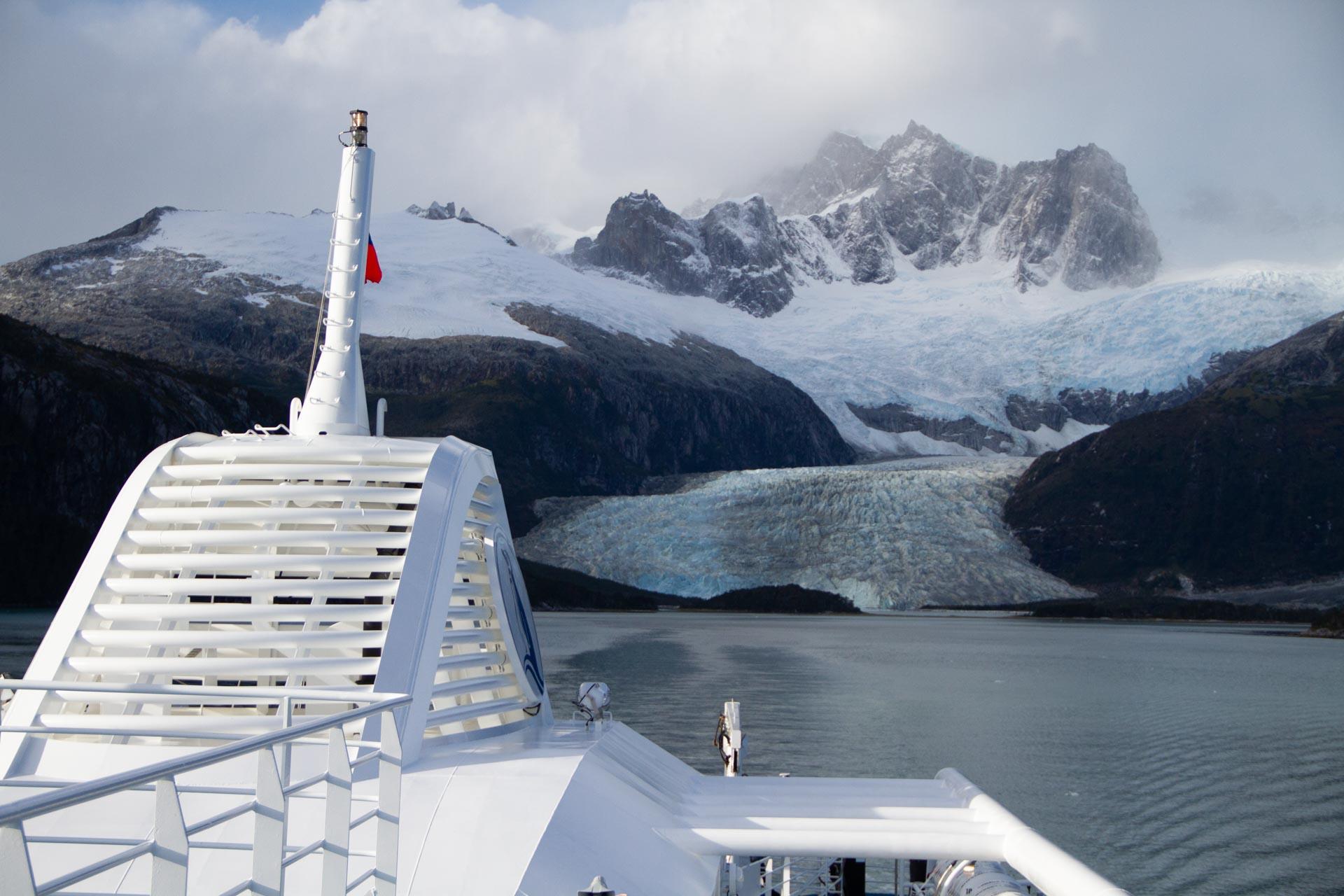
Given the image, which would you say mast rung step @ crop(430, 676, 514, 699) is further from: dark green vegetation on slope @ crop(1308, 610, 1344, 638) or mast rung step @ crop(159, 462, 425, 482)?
dark green vegetation on slope @ crop(1308, 610, 1344, 638)

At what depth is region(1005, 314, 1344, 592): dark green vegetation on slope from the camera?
74.9m

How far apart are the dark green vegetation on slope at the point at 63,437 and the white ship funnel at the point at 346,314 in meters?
51.4

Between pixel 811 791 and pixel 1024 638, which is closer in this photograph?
pixel 811 791

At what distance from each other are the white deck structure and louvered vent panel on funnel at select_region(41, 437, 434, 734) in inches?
0.6

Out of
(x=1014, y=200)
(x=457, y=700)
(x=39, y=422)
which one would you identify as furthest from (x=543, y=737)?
(x=1014, y=200)

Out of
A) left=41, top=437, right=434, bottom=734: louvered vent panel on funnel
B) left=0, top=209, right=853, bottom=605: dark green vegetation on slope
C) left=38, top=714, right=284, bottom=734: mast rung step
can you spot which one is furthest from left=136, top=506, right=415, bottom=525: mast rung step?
left=0, top=209, right=853, bottom=605: dark green vegetation on slope

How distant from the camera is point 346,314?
31.5 feet

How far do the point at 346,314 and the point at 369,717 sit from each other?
15.2ft

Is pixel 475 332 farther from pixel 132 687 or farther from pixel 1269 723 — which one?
pixel 132 687

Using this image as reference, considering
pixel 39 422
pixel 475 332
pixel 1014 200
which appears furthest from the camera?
pixel 1014 200

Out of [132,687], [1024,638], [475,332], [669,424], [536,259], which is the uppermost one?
[536,259]

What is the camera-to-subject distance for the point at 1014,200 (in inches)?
6816

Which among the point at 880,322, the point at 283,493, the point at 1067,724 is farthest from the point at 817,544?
the point at 880,322

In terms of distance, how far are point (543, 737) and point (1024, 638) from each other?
43767 millimetres
